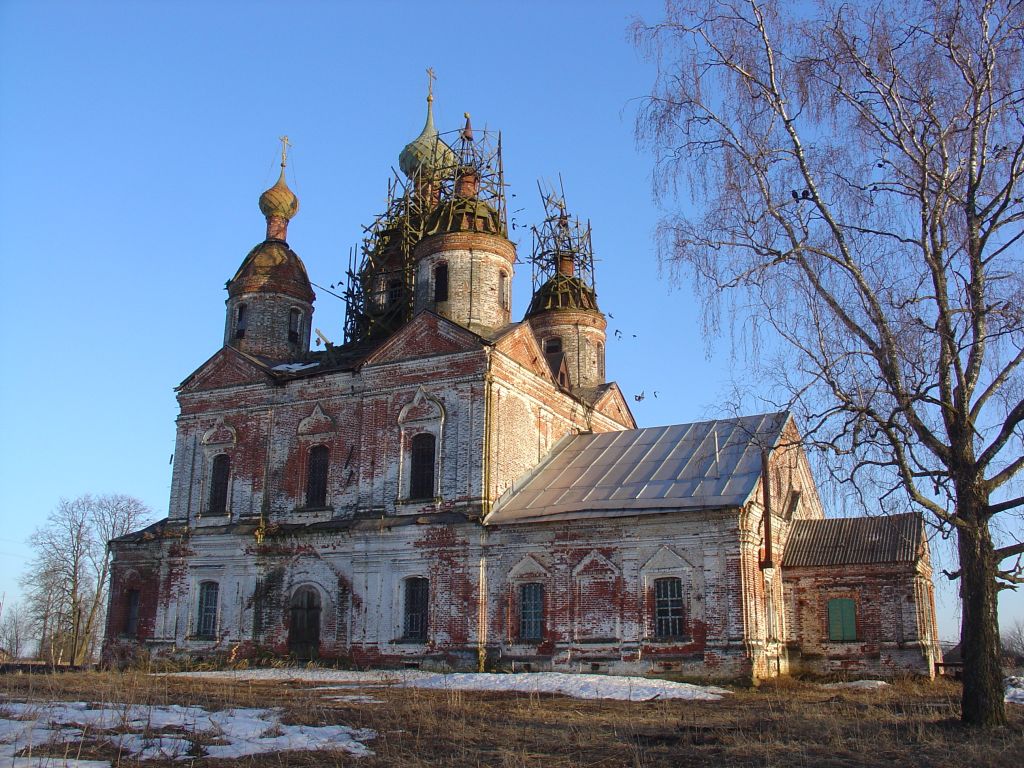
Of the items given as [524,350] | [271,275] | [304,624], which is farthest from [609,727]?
[271,275]

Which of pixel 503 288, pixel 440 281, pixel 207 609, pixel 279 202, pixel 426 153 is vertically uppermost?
pixel 426 153

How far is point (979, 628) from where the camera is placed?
34.8ft

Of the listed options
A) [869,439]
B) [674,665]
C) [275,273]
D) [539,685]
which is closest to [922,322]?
[869,439]

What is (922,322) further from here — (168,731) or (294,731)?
(168,731)

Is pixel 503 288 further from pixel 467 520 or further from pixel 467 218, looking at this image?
pixel 467 520

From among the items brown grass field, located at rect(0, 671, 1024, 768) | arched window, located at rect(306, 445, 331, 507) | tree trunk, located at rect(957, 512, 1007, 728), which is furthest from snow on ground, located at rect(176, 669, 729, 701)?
tree trunk, located at rect(957, 512, 1007, 728)

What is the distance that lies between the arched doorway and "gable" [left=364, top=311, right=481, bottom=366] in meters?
5.98

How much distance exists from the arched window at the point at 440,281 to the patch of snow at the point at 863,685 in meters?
13.6

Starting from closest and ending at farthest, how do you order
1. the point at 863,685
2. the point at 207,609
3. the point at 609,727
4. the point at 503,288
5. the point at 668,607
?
the point at 609,727, the point at 863,685, the point at 668,607, the point at 207,609, the point at 503,288

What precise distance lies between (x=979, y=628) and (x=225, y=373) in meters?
21.1

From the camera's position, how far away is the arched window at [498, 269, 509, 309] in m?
26.0

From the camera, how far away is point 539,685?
16.6m

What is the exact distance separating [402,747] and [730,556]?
1153 centimetres

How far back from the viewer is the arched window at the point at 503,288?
26.0 meters
